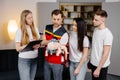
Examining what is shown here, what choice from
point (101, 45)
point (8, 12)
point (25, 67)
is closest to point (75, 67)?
point (101, 45)

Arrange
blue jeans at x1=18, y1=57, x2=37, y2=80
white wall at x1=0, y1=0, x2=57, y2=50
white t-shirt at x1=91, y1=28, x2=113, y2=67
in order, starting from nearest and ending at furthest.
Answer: white t-shirt at x1=91, y1=28, x2=113, y2=67
blue jeans at x1=18, y1=57, x2=37, y2=80
white wall at x1=0, y1=0, x2=57, y2=50

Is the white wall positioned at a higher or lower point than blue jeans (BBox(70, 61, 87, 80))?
higher

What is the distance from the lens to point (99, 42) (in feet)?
7.95

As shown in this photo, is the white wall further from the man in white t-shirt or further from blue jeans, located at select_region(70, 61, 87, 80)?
the man in white t-shirt

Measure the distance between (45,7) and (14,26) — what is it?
3.23ft

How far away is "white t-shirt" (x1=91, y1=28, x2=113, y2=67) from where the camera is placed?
239 centimetres

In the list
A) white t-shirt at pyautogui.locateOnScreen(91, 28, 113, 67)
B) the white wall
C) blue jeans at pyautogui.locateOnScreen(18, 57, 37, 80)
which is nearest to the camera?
white t-shirt at pyautogui.locateOnScreen(91, 28, 113, 67)

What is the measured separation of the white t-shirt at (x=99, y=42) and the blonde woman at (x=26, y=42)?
0.68m

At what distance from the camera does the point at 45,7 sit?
211 inches

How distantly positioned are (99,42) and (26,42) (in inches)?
33.8

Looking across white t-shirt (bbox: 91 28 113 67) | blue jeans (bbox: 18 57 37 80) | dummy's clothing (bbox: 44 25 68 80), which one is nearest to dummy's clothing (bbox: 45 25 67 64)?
dummy's clothing (bbox: 44 25 68 80)

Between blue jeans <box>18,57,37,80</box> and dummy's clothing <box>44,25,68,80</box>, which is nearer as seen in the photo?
dummy's clothing <box>44,25,68,80</box>

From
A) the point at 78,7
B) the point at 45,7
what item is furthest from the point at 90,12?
the point at 45,7

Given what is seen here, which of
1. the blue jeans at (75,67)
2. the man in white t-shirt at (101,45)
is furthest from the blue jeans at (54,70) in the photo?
the man in white t-shirt at (101,45)
